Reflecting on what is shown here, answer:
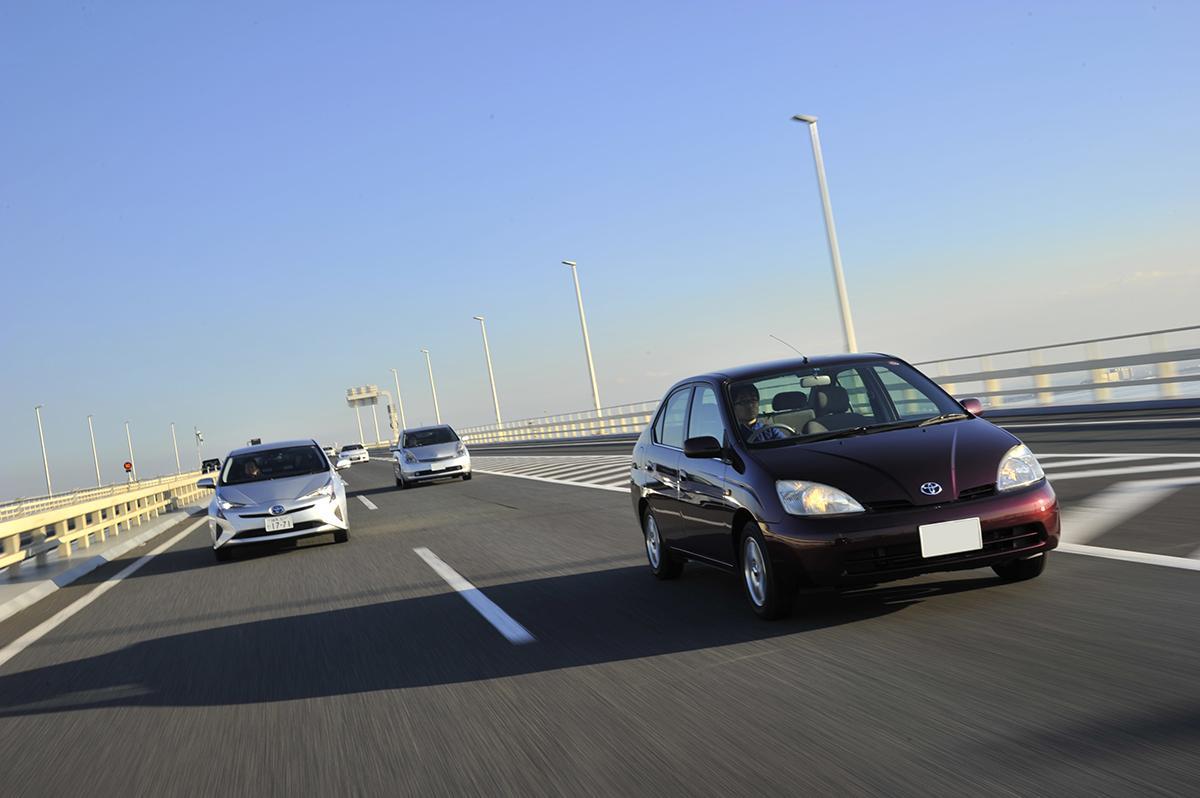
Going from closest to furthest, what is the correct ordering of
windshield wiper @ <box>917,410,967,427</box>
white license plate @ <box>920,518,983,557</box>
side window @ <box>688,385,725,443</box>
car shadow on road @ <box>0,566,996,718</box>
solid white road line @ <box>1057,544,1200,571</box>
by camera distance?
white license plate @ <box>920,518,983,557</box> → car shadow on road @ <box>0,566,996,718</box> → solid white road line @ <box>1057,544,1200,571</box> → windshield wiper @ <box>917,410,967,427</box> → side window @ <box>688,385,725,443</box>

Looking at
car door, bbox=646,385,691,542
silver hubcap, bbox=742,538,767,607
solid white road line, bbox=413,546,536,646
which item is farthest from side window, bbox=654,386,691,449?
solid white road line, bbox=413,546,536,646

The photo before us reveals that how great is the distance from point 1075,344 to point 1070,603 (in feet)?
57.2

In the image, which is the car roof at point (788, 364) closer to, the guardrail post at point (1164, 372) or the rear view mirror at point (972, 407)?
the rear view mirror at point (972, 407)

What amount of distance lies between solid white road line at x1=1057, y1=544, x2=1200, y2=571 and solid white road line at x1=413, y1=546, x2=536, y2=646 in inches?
145

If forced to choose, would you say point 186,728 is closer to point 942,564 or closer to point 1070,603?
point 942,564

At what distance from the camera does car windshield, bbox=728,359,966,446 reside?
22.9ft

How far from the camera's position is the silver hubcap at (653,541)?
8453 millimetres

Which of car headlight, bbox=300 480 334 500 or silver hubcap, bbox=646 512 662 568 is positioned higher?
car headlight, bbox=300 480 334 500

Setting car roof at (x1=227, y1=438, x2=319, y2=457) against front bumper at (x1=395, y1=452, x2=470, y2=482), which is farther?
front bumper at (x1=395, y1=452, x2=470, y2=482)

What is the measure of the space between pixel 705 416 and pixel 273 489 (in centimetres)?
849

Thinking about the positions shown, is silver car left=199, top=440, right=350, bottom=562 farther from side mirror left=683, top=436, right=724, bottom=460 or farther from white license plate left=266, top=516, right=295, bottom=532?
side mirror left=683, top=436, right=724, bottom=460

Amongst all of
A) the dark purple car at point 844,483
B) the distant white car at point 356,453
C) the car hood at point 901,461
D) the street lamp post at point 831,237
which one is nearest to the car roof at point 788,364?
the dark purple car at point 844,483

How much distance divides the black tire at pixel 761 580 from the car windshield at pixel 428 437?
20945mm

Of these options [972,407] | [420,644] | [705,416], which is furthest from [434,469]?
[972,407]
